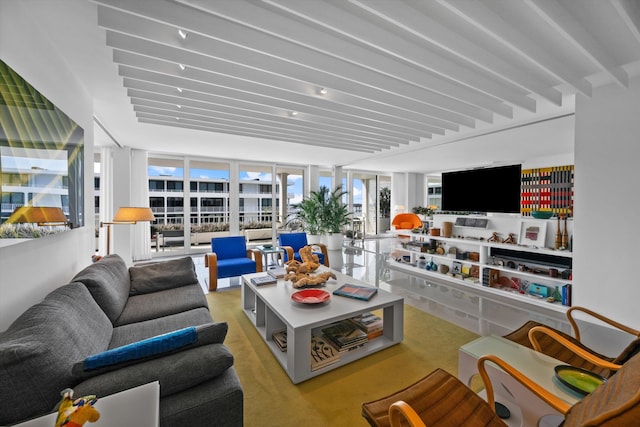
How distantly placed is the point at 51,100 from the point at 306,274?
267 centimetres

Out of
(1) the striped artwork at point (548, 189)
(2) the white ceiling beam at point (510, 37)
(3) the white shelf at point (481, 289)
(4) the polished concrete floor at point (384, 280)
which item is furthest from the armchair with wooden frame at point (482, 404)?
(1) the striped artwork at point (548, 189)

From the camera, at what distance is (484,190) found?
14.6 ft

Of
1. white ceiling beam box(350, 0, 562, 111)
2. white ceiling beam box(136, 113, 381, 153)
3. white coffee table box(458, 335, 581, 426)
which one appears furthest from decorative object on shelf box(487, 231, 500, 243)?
white ceiling beam box(136, 113, 381, 153)

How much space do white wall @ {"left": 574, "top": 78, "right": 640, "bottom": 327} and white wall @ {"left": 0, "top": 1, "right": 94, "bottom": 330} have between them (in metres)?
4.76

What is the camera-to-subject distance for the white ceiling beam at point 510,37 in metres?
1.60

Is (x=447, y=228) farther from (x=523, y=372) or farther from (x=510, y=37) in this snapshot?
(x=523, y=372)

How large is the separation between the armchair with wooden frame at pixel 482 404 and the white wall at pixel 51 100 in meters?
2.14

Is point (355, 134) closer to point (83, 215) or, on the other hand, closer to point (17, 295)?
point (83, 215)

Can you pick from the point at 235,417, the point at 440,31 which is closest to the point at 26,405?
the point at 235,417

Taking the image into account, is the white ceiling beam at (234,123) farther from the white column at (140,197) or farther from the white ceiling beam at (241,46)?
the white column at (140,197)

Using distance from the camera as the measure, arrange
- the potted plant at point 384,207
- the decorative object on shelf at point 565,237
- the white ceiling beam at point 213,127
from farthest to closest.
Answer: the potted plant at point 384,207 → the white ceiling beam at point 213,127 → the decorative object on shelf at point 565,237

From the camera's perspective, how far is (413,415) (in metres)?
1.03

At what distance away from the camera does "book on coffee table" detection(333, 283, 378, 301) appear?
2.54 m

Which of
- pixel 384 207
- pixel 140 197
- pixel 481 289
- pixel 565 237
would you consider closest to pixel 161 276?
pixel 140 197
